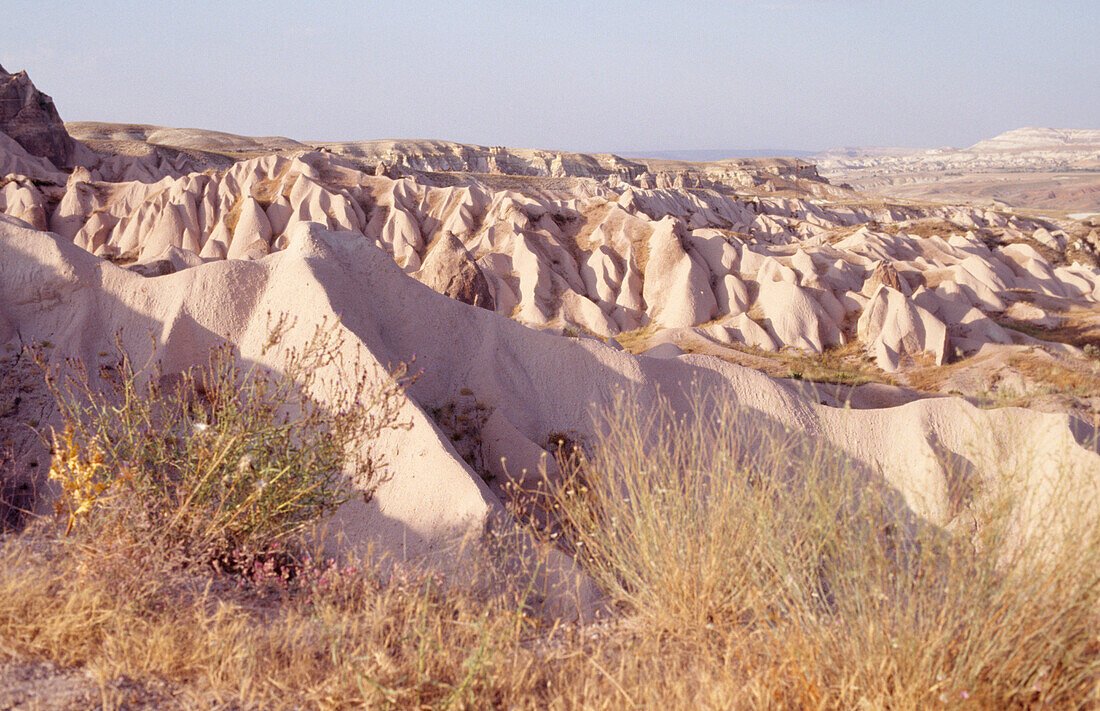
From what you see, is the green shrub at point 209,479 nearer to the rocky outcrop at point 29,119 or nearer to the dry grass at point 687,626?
the dry grass at point 687,626

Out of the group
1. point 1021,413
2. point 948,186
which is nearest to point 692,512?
point 1021,413

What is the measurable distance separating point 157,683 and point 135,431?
5.55ft

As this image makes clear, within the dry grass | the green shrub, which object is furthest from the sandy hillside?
the green shrub

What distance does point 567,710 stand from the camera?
3047 mm

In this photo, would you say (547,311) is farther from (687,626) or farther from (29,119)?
(29,119)

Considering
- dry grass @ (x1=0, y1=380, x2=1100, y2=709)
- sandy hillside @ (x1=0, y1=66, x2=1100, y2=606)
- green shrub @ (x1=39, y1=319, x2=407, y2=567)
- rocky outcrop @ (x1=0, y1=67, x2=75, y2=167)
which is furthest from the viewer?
rocky outcrop @ (x1=0, y1=67, x2=75, y2=167)

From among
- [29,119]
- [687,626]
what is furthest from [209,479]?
[29,119]

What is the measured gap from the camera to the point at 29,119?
158ft

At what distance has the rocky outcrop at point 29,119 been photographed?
156 feet

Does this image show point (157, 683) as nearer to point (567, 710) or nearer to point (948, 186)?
point (567, 710)

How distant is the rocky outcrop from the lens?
47.7 meters

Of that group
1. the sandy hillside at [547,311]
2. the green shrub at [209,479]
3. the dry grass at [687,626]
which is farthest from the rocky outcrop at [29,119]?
the dry grass at [687,626]

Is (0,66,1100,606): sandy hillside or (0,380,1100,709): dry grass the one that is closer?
(0,380,1100,709): dry grass

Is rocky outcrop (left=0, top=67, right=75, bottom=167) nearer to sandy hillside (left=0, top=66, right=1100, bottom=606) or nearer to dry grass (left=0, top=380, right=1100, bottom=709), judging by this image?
sandy hillside (left=0, top=66, right=1100, bottom=606)
